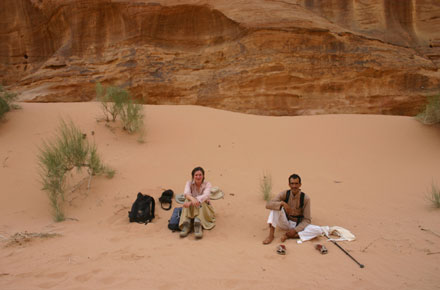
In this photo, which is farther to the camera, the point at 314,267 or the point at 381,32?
the point at 381,32

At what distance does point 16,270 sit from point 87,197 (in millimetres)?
2253

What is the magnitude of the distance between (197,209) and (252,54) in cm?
884

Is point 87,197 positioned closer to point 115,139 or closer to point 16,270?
point 16,270

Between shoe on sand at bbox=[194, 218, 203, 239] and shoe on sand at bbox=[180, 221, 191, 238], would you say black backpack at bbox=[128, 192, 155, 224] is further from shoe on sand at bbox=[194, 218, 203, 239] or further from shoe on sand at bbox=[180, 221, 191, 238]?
shoe on sand at bbox=[194, 218, 203, 239]

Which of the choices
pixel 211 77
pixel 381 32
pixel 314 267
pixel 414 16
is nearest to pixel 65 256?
pixel 314 267

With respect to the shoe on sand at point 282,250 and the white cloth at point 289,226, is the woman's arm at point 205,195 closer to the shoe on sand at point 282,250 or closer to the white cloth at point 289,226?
the white cloth at point 289,226

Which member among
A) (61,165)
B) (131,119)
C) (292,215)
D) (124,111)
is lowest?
(292,215)

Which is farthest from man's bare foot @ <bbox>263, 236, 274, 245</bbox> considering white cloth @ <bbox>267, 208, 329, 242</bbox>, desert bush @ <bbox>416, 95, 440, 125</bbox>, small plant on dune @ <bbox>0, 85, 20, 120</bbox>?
small plant on dune @ <bbox>0, 85, 20, 120</bbox>

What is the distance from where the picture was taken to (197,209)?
11.5ft

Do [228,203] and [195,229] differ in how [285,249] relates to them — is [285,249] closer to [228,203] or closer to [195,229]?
[195,229]

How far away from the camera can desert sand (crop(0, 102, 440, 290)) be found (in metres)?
2.33

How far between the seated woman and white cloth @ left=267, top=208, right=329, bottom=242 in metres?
0.85

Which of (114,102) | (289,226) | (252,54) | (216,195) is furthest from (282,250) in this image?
(252,54)

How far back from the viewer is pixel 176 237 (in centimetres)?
334
